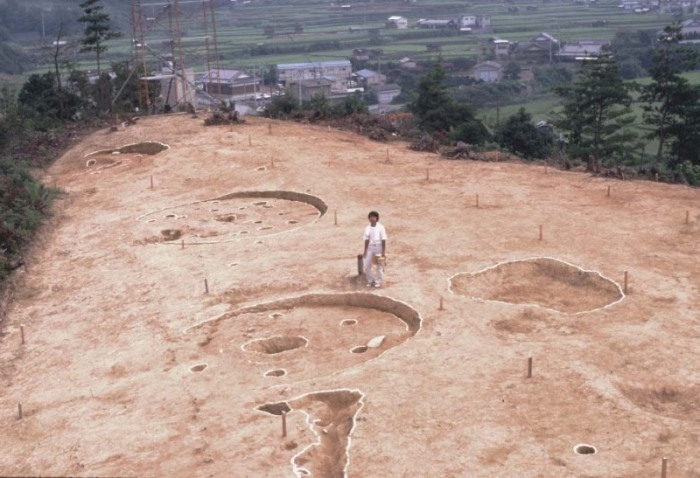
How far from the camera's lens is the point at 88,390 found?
35.1ft

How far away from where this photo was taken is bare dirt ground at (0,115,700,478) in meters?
8.88

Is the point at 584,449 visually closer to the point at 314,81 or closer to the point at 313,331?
the point at 313,331

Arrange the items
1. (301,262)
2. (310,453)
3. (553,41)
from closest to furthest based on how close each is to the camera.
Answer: (310,453), (301,262), (553,41)

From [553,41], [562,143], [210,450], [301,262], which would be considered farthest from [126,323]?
[553,41]

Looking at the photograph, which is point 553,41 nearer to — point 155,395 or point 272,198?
point 272,198

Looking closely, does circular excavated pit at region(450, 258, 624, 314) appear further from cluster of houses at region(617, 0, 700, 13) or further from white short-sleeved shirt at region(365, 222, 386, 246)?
cluster of houses at region(617, 0, 700, 13)

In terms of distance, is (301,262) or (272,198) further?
(272,198)

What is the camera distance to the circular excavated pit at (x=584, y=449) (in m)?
8.51

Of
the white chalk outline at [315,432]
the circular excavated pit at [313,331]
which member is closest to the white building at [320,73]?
the circular excavated pit at [313,331]

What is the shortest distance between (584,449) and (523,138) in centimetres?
2066

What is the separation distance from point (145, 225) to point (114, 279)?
10.1ft

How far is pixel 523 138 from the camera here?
1115 inches

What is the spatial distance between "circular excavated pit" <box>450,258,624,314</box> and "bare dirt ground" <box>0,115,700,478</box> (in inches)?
1.4

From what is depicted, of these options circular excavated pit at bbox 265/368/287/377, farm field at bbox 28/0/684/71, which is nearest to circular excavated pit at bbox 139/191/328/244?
circular excavated pit at bbox 265/368/287/377
